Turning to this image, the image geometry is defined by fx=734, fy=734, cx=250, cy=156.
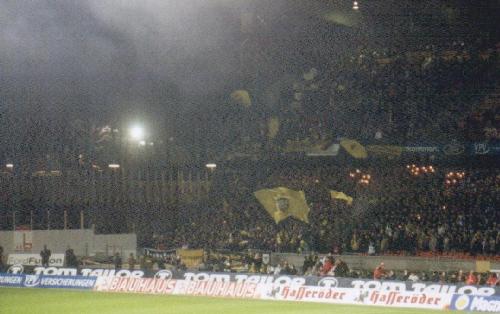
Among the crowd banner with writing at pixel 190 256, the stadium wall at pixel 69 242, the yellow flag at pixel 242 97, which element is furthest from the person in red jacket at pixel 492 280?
the yellow flag at pixel 242 97

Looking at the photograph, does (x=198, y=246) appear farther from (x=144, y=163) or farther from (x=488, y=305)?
(x=488, y=305)

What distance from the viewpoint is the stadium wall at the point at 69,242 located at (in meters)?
28.0

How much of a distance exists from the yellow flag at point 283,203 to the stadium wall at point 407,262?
5.05 metres

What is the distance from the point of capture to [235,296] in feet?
66.7

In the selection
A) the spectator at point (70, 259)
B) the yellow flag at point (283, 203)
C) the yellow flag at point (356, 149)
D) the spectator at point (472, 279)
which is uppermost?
the yellow flag at point (356, 149)

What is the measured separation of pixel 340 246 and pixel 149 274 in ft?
26.4

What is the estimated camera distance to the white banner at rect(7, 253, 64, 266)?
26406 mm

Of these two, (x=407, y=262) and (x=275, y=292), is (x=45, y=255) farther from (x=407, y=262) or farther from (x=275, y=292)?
(x=407, y=262)

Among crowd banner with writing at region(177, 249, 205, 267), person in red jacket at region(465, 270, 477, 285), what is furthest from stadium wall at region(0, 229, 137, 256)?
person in red jacket at region(465, 270, 477, 285)

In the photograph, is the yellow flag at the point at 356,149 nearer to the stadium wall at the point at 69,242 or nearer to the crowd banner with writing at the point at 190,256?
the crowd banner with writing at the point at 190,256

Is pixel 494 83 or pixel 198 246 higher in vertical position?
pixel 494 83

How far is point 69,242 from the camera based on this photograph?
28.2 meters

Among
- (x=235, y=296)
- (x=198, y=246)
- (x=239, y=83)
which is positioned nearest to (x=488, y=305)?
(x=235, y=296)

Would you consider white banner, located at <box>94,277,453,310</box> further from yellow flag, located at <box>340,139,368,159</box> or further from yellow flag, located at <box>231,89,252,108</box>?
yellow flag, located at <box>231,89,252,108</box>
